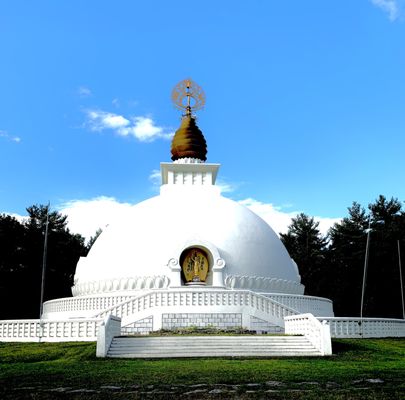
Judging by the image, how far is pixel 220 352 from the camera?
584 inches

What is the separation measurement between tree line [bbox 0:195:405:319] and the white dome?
421 inches

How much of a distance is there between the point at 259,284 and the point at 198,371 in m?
13.3

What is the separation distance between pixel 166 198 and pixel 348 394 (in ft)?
66.0

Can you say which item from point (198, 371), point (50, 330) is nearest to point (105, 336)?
point (198, 371)

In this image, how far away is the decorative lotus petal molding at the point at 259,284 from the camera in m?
23.5

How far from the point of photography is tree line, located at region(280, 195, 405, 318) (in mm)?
39188

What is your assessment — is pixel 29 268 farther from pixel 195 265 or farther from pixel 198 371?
pixel 198 371

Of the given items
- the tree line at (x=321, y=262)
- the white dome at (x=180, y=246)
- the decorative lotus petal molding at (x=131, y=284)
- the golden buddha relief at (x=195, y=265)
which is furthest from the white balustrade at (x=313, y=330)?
the tree line at (x=321, y=262)

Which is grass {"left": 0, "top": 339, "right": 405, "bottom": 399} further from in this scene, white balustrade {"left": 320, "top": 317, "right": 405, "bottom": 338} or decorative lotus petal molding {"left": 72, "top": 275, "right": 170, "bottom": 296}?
decorative lotus petal molding {"left": 72, "top": 275, "right": 170, "bottom": 296}

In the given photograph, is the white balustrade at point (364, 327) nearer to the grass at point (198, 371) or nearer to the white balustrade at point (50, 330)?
the grass at point (198, 371)

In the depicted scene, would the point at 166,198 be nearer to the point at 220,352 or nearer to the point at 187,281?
the point at 187,281

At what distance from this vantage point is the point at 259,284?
24.1 metres

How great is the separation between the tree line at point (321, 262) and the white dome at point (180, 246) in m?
10.7

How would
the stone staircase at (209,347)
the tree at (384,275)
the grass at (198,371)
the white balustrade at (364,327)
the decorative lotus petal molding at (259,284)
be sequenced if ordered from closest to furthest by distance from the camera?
the grass at (198,371) < the stone staircase at (209,347) < the white balustrade at (364,327) < the decorative lotus petal molding at (259,284) < the tree at (384,275)
